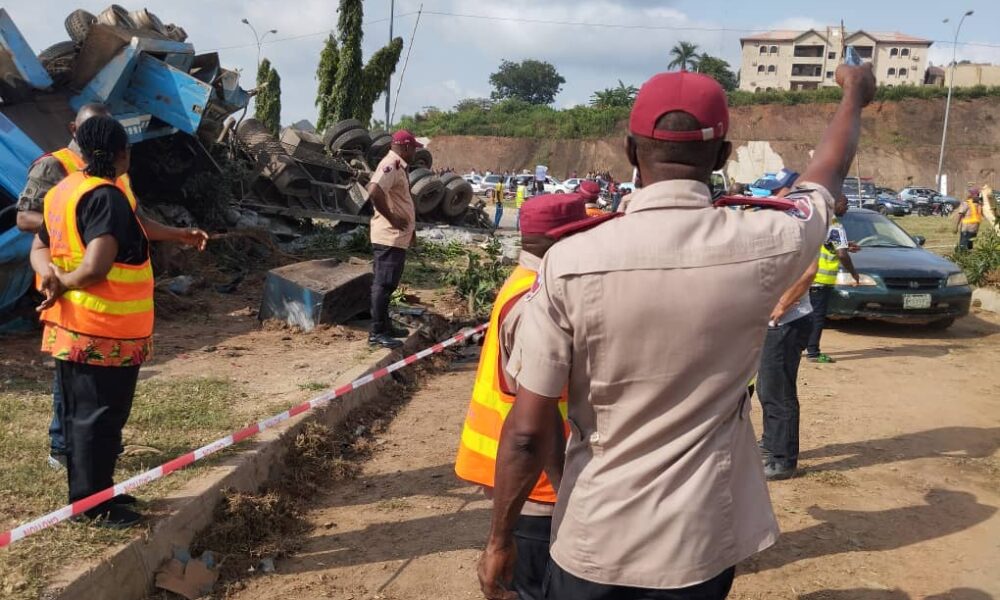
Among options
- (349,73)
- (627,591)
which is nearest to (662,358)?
(627,591)

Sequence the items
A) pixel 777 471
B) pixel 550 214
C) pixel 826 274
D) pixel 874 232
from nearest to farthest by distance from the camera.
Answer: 1. pixel 550 214
2. pixel 777 471
3. pixel 826 274
4. pixel 874 232

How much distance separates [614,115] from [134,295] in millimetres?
67014

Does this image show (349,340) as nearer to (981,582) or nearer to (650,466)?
(981,582)

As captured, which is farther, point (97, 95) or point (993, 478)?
point (97, 95)

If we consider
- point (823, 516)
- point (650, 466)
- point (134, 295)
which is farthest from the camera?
point (823, 516)

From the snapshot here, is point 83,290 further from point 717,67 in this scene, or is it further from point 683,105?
point 717,67

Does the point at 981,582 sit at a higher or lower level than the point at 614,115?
lower

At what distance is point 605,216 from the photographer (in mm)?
1836

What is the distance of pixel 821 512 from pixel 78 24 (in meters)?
9.58

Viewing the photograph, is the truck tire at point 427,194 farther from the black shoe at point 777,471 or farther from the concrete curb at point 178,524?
the black shoe at point 777,471

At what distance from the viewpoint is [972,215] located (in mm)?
16844

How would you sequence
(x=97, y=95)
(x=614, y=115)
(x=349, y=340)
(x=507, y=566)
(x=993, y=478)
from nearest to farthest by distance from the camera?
1. (x=507, y=566)
2. (x=993, y=478)
3. (x=349, y=340)
4. (x=97, y=95)
5. (x=614, y=115)

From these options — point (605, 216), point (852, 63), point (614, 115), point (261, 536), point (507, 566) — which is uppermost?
point (614, 115)

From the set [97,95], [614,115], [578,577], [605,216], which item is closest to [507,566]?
[578,577]
